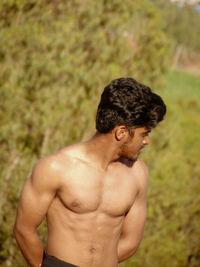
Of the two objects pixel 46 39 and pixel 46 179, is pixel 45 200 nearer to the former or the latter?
pixel 46 179

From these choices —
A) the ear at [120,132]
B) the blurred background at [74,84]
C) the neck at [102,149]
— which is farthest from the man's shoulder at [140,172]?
the blurred background at [74,84]

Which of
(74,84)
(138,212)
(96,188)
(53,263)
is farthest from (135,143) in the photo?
(74,84)

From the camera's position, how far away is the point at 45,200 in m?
2.21

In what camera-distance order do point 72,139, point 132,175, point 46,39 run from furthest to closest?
point 72,139
point 46,39
point 132,175

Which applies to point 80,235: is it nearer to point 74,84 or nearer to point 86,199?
point 86,199

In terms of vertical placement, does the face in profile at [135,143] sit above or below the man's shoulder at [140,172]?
above

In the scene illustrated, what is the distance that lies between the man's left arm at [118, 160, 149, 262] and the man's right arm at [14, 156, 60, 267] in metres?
0.54

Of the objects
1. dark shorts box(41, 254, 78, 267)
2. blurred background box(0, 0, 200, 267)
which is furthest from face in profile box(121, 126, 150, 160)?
blurred background box(0, 0, 200, 267)

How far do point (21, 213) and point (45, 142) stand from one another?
3261mm

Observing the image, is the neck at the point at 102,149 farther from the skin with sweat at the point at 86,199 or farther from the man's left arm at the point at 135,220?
the man's left arm at the point at 135,220

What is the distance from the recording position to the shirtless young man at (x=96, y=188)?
2213 millimetres

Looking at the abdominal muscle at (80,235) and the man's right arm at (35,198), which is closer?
the man's right arm at (35,198)

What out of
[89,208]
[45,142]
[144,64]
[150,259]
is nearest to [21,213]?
[89,208]

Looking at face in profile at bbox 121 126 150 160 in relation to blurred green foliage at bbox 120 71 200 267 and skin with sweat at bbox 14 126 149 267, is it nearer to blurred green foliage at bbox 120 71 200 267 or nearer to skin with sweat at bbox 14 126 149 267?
skin with sweat at bbox 14 126 149 267
